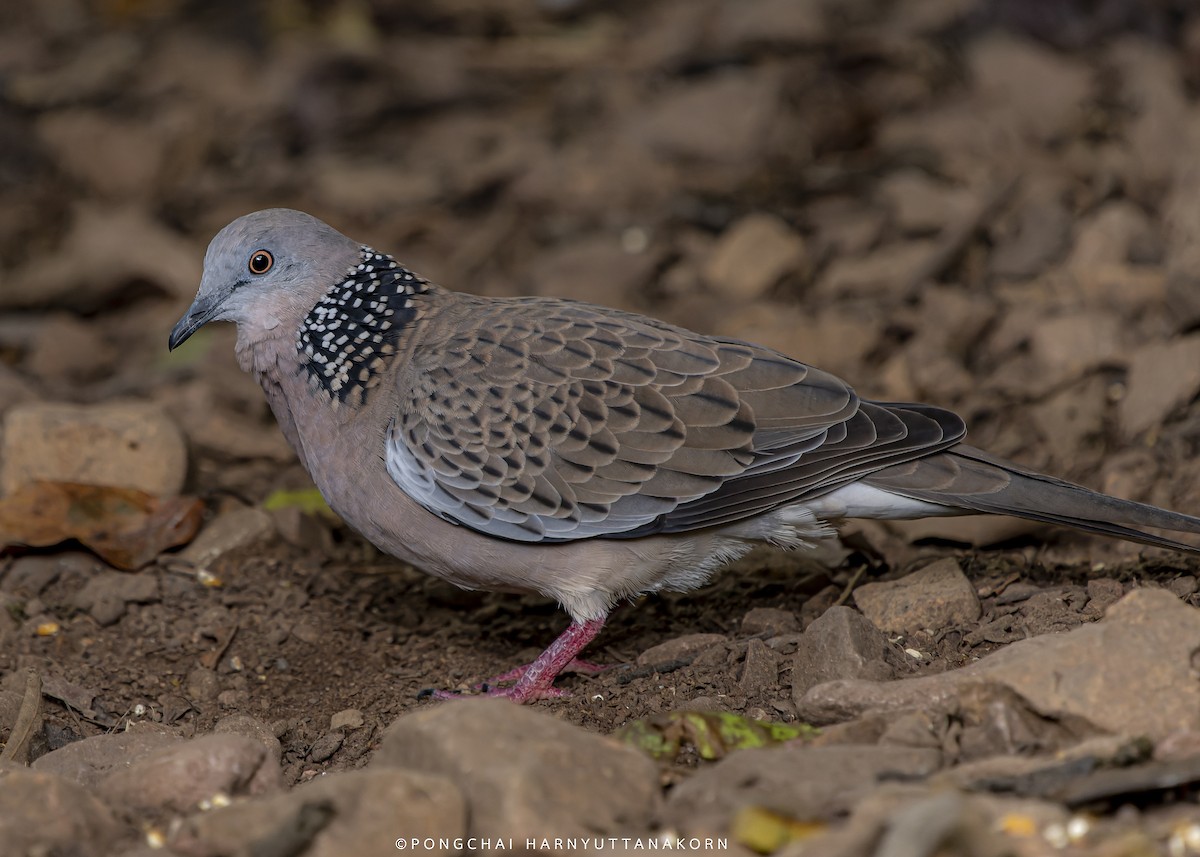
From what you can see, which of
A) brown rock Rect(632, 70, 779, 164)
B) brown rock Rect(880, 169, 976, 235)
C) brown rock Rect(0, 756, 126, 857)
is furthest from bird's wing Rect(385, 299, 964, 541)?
brown rock Rect(632, 70, 779, 164)

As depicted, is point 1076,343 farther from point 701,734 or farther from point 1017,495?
point 701,734

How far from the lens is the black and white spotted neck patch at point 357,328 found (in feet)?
15.7

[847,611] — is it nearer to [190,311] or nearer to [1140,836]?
[1140,836]

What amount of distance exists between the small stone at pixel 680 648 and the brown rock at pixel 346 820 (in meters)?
1.67

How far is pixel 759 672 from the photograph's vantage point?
4.36 meters

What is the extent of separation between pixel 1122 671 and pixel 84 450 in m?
4.31

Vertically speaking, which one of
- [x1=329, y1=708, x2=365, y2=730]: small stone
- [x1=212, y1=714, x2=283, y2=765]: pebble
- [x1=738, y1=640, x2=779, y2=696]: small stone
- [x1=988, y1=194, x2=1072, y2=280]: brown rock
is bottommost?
[x1=329, y1=708, x2=365, y2=730]: small stone

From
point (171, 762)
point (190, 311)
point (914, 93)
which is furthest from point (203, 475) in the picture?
point (914, 93)

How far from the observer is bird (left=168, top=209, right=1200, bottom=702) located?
14.9 feet

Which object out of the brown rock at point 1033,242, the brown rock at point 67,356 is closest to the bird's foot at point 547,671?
the brown rock at point 1033,242

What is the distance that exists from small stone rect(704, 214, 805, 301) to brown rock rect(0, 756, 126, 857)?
16.8ft

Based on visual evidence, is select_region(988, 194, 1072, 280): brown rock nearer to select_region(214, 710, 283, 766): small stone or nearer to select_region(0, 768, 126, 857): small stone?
select_region(214, 710, 283, 766): small stone

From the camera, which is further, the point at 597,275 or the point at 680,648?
the point at 597,275

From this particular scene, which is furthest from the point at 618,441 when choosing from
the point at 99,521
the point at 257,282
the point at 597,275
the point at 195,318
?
the point at 597,275
